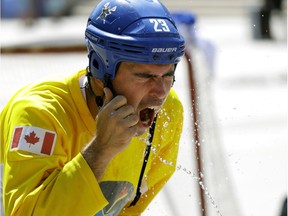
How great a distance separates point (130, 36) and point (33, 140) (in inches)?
18.4

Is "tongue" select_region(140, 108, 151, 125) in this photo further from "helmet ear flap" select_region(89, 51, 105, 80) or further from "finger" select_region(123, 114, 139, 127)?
"helmet ear flap" select_region(89, 51, 105, 80)

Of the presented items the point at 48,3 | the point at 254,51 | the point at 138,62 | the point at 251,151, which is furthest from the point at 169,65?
the point at 48,3

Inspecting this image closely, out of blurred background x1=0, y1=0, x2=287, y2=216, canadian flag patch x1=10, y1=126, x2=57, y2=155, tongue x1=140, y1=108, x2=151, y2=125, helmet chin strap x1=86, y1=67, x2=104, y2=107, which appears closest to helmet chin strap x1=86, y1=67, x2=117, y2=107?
helmet chin strap x1=86, y1=67, x2=104, y2=107

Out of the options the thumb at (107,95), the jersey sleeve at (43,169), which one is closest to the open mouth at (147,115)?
the thumb at (107,95)

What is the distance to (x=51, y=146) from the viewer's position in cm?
305

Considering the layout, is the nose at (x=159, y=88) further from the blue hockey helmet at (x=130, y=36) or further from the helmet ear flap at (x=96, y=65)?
the helmet ear flap at (x=96, y=65)

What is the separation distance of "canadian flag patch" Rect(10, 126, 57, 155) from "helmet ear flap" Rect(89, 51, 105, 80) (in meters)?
0.26

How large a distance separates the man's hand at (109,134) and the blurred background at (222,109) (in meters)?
1.20

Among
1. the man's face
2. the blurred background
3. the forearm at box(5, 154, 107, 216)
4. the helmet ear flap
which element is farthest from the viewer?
the blurred background

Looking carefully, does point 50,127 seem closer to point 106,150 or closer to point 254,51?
point 106,150

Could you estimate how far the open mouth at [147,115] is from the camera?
300 centimetres

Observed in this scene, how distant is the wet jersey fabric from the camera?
287 cm

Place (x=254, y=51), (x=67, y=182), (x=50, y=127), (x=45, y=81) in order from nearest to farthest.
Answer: (x=67, y=182) < (x=50, y=127) < (x=45, y=81) < (x=254, y=51)

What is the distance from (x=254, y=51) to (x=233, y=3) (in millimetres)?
5792
